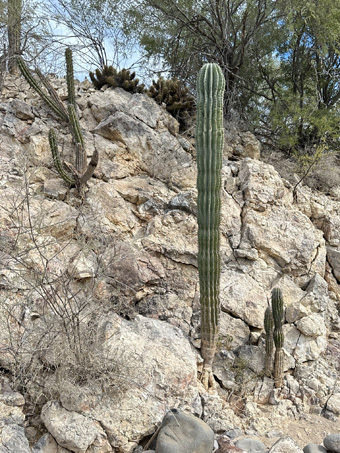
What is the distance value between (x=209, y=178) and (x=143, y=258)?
154 centimetres

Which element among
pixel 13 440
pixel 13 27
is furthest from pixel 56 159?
pixel 13 27

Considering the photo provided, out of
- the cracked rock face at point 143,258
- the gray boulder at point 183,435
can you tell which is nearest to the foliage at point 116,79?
the cracked rock face at point 143,258

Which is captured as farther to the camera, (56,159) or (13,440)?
(56,159)

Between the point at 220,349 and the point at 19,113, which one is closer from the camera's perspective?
the point at 220,349

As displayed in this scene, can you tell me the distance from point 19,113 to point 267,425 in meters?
6.16

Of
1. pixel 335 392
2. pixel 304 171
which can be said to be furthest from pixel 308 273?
pixel 304 171

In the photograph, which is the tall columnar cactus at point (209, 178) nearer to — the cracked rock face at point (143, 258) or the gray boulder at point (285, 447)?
the cracked rock face at point (143, 258)

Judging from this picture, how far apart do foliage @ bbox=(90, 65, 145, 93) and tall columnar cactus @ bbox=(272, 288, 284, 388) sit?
207 inches

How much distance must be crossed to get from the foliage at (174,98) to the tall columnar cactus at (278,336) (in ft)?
15.1

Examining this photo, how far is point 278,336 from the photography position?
4.92 m

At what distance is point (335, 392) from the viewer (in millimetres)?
4859

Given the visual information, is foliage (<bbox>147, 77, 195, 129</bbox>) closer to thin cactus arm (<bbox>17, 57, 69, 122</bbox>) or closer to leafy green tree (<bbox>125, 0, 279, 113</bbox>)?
leafy green tree (<bbox>125, 0, 279, 113</bbox>)

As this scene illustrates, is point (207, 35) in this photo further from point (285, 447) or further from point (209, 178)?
point (285, 447)

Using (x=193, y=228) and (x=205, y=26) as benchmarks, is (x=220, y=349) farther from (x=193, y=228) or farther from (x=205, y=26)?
(x=205, y=26)
